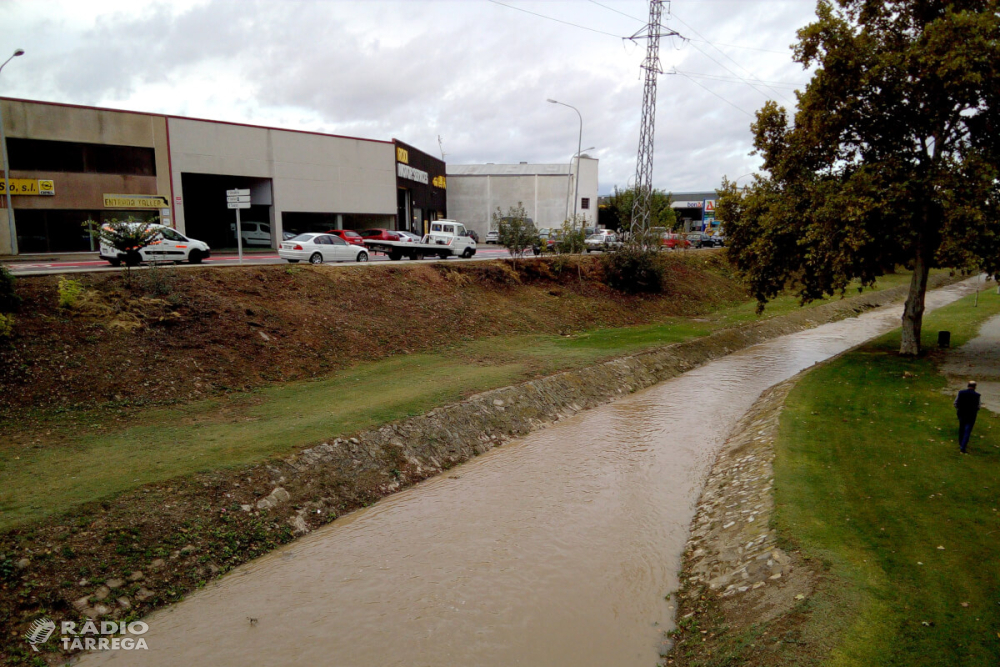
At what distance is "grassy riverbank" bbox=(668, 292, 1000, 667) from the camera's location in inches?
241

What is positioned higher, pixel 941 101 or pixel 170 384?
pixel 941 101

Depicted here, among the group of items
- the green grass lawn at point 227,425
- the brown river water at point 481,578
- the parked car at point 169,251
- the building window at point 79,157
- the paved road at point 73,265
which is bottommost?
the brown river water at point 481,578

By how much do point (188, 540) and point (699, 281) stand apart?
3543 centimetres

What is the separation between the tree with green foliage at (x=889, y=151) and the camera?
1465 cm

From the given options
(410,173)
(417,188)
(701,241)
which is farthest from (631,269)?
(417,188)

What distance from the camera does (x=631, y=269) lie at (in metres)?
32.8

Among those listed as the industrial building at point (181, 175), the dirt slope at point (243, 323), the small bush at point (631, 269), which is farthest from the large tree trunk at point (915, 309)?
the industrial building at point (181, 175)

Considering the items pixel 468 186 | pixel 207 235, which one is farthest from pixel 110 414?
pixel 468 186

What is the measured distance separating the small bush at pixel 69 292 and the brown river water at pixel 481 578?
32.4ft

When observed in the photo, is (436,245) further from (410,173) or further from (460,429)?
(410,173)

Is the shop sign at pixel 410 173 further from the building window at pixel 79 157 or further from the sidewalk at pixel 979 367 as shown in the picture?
the sidewalk at pixel 979 367

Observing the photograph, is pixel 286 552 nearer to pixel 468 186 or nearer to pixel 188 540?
pixel 188 540

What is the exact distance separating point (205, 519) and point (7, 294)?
936 centimetres

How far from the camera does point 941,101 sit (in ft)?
52.5
